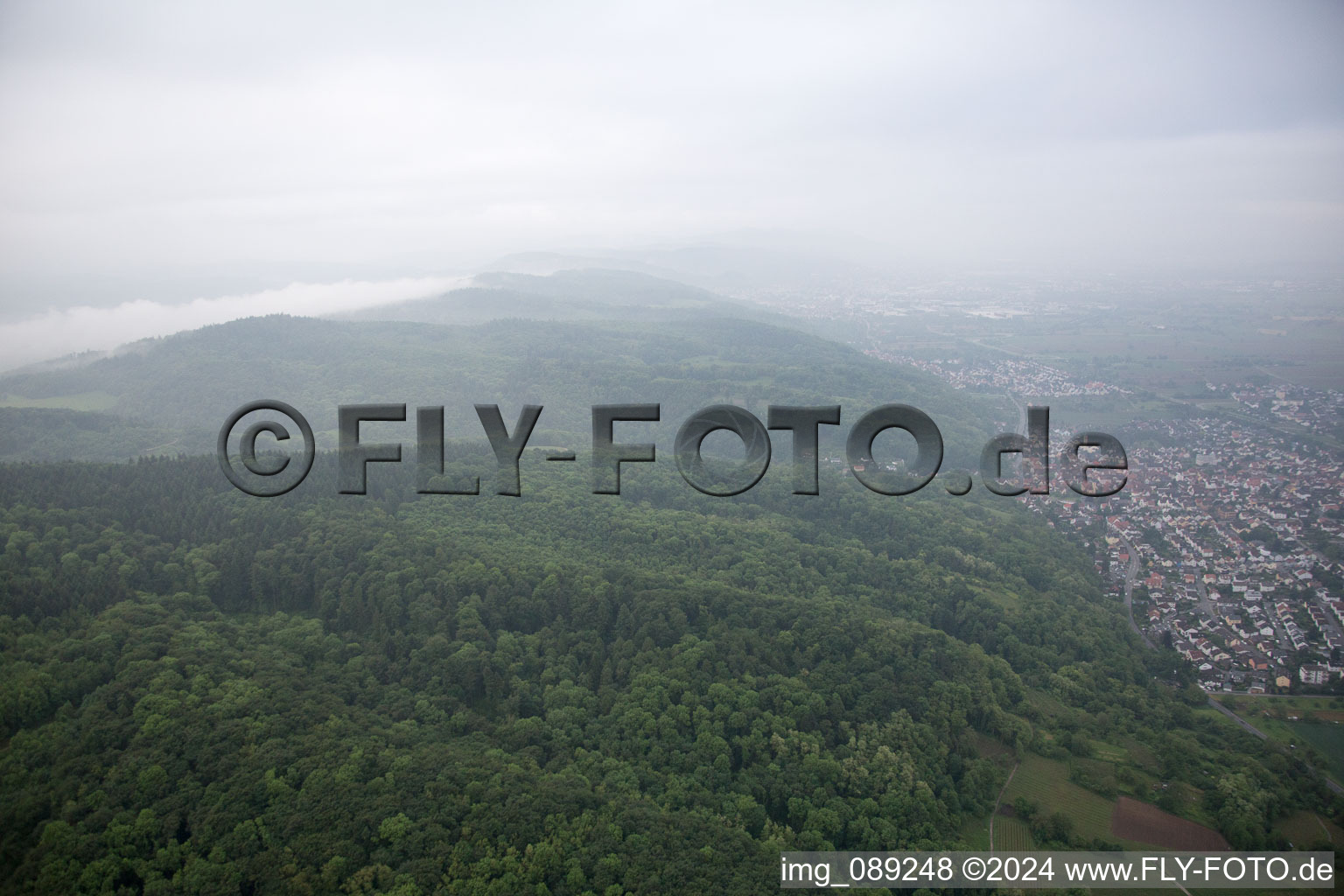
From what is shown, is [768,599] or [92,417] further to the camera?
[92,417]

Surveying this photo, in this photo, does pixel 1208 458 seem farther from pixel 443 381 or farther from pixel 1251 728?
pixel 443 381

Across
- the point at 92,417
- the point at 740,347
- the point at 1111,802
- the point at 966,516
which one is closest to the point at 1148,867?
the point at 1111,802

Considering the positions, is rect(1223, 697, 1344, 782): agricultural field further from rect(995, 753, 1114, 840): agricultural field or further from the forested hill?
the forested hill

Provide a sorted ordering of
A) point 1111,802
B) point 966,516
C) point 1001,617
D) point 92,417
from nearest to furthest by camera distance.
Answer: point 1111,802 → point 1001,617 → point 966,516 → point 92,417

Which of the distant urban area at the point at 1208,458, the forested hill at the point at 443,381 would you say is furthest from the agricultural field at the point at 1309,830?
the forested hill at the point at 443,381

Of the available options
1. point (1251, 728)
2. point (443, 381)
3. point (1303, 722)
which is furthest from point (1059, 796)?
point (443, 381)

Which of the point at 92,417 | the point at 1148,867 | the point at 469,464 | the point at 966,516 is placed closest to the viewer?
the point at 1148,867

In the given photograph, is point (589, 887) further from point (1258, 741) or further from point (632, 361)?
point (632, 361)

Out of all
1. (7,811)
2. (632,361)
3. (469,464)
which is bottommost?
(7,811)
